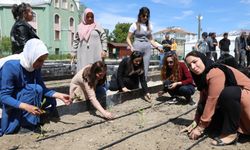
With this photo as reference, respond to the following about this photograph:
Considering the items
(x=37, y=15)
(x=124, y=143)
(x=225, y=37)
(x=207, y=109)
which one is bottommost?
(x=124, y=143)

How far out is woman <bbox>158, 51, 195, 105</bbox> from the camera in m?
6.24

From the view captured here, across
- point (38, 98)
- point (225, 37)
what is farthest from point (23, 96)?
point (225, 37)

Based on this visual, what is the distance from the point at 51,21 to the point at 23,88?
44014mm

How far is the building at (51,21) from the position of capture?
44375 millimetres

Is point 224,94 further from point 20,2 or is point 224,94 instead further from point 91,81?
point 20,2

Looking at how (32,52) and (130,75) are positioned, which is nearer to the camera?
(32,52)

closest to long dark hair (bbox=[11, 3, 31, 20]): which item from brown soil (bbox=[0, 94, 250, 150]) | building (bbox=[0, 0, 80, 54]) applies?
brown soil (bbox=[0, 94, 250, 150])

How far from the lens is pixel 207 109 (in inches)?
157

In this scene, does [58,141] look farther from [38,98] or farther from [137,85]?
[137,85]

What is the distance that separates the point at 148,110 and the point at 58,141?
2.22 m

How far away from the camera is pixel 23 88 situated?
4.38 metres

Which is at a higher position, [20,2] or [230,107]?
[20,2]

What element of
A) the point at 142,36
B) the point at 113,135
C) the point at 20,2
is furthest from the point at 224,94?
the point at 20,2

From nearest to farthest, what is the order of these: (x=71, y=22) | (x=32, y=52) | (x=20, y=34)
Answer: (x=32, y=52) → (x=20, y=34) → (x=71, y=22)
